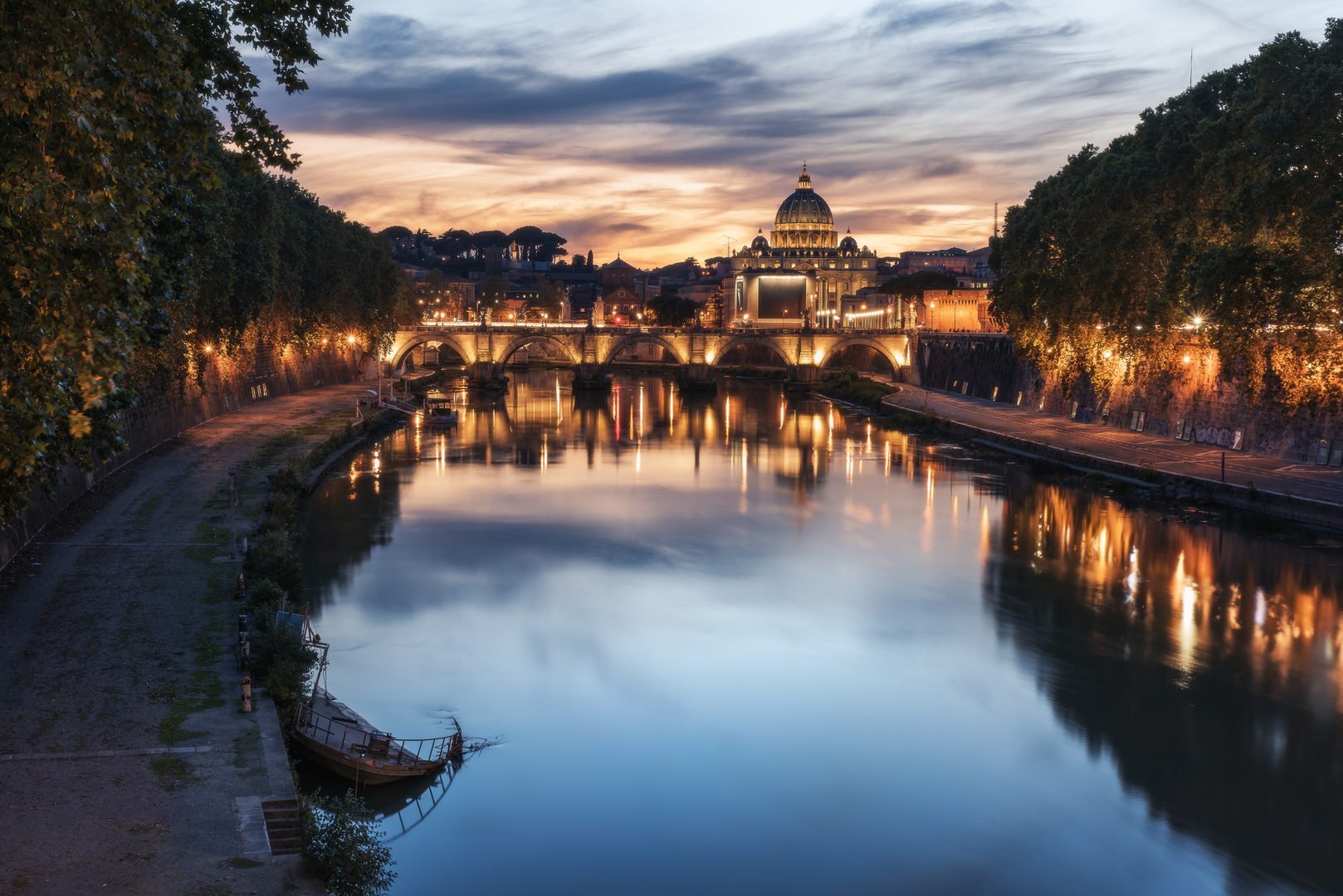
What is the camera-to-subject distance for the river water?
496 inches

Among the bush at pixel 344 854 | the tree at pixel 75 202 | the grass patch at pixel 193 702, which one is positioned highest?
the tree at pixel 75 202

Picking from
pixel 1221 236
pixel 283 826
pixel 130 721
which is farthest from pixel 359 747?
pixel 1221 236

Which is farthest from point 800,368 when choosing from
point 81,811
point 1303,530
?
point 81,811

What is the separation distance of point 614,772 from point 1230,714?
886 centimetres

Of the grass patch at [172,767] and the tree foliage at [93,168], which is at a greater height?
the tree foliage at [93,168]

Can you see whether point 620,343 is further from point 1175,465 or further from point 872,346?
point 1175,465

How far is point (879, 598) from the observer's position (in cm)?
2309

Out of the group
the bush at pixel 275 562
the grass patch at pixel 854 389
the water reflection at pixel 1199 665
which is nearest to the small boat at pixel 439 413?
the grass patch at pixel 854 389

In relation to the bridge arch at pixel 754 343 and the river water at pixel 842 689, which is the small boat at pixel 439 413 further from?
the bridge arch at pixel 754 343

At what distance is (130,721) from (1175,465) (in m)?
29.2

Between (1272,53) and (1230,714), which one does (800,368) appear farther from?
(1230,714)

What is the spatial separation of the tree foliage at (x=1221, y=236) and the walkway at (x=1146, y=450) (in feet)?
7.13

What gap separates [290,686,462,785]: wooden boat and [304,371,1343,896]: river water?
33 centimetres

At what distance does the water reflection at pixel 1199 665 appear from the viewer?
1354 centimetres
